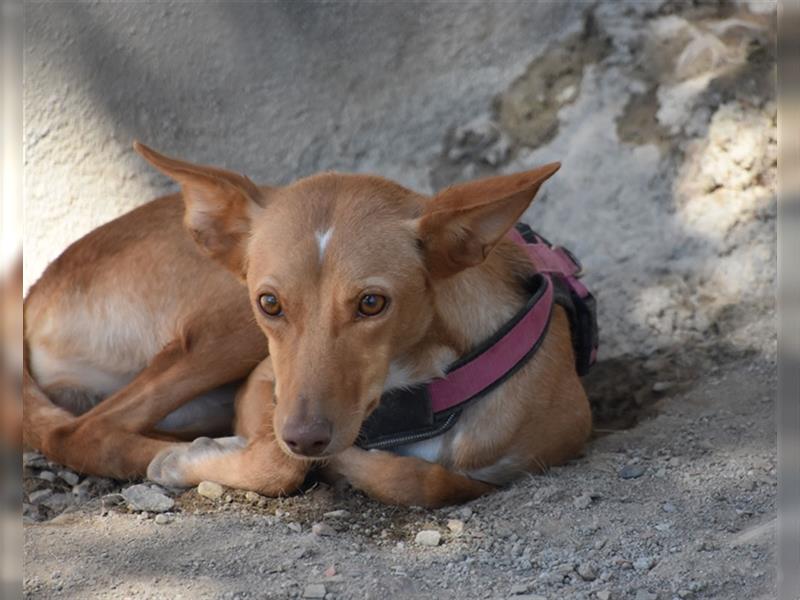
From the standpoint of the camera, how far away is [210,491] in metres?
4.03

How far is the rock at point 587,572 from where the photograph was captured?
328 centimetres

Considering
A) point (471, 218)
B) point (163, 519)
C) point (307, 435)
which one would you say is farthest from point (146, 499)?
point (471, 218)

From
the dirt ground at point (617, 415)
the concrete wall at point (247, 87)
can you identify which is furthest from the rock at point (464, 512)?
the concrete wall at point (247, 87)

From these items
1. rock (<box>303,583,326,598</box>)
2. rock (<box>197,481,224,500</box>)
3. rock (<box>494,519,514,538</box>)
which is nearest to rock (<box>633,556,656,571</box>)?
rock (<box>494,519,514,538</box>)

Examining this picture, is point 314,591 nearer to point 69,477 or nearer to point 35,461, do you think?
point 69,477

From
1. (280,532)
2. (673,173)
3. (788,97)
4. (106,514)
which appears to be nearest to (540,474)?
(280,532)

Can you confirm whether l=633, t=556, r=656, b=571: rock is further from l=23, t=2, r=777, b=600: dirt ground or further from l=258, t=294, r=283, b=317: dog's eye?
l=258, t=294, r=283, b=317: dog's eye

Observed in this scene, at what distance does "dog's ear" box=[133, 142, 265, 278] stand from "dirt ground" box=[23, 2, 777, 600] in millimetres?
833

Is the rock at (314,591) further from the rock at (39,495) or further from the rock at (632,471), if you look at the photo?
the rock at (39,495)

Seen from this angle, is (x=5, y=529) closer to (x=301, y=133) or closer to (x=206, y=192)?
(x=206, y=192)

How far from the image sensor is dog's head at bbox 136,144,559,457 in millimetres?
3373

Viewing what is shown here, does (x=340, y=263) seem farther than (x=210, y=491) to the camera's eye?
No

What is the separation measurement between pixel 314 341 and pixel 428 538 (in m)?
0.73

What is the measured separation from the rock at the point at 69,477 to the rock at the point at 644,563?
2118 mm
